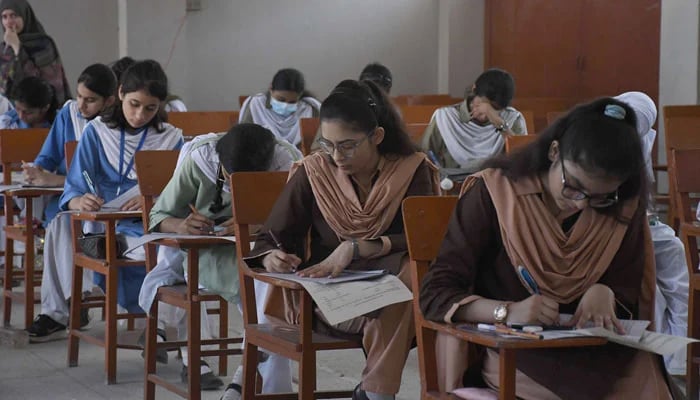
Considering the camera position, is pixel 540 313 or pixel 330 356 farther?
pixel 330 356

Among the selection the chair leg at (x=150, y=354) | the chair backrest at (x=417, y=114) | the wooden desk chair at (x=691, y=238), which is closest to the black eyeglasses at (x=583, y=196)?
the wooden desk chair at (x=691, y=238)

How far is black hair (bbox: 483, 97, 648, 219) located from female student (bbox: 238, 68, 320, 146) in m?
4.91

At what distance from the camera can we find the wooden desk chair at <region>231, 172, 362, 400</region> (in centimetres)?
302

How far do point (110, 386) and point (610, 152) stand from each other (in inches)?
105

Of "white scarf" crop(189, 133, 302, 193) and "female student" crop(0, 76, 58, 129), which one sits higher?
"female student" crop(0, 76, 58, 129)

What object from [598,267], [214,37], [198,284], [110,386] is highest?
[214,37]

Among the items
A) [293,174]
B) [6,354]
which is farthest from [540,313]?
[6,354]

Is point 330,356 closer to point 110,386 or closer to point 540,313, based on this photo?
point 110,386

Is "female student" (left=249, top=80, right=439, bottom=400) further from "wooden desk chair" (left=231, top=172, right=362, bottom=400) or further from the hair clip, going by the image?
the hair clip

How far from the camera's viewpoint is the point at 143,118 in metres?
4.77

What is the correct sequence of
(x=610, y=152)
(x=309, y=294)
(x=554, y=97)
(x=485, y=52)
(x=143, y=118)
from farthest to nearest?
(x=485, y=52) → (x=554, y=97) → (x=143, y=118) → (x=309, y=294) → (x=610, y=152)

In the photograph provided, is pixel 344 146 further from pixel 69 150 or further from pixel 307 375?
pixel 69 150

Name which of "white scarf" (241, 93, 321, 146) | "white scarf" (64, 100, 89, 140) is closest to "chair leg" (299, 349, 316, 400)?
"white scarf" (64, 100, 89, 140)

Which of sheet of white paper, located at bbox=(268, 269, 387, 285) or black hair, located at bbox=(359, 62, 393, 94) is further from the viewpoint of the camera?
black hair, located at bbox=(359, 62, 393, 94)
